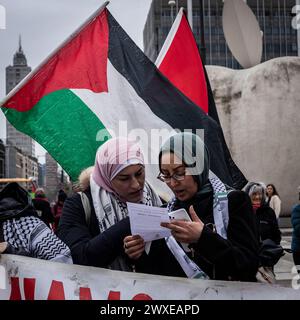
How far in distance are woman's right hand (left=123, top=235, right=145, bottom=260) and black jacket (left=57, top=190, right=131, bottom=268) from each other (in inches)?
2.4

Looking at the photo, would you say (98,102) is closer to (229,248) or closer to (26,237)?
(26,237)

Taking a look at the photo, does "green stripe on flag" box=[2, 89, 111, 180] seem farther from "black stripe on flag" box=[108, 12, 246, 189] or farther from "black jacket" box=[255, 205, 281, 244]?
"black jacket" box=[255, 205, 281, 244]

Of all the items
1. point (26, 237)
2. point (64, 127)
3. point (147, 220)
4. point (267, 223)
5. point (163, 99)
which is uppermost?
point (163, 99)

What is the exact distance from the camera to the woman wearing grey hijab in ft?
6.24

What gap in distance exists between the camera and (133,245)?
2.03 metres

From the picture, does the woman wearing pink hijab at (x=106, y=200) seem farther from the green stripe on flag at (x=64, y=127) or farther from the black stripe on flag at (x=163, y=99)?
the black stripe on flag at (x=163, y=99)

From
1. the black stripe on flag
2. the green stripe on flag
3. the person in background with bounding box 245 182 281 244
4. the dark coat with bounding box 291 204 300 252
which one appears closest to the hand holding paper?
the green stripe on flag

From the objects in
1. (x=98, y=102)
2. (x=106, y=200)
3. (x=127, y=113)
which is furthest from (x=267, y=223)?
(x=106, y=200)

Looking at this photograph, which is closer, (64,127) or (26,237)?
(26,237)

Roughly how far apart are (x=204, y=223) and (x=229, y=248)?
0.17 meters

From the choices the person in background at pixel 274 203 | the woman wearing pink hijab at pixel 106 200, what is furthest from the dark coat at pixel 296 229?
the woman wearing pink hijab at pixel 106 200

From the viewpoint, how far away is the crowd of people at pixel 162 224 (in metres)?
1.98

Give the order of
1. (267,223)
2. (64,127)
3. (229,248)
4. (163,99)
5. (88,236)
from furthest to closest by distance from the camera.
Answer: (267,223)
(163,99)
(64,127)
(88,236)
(229,248)

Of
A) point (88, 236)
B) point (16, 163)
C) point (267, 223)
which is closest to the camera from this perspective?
point (88, 236)
